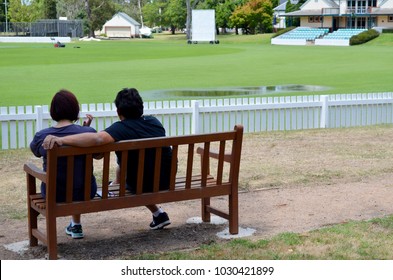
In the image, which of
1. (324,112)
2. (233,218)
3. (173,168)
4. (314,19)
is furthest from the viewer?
(314,19)

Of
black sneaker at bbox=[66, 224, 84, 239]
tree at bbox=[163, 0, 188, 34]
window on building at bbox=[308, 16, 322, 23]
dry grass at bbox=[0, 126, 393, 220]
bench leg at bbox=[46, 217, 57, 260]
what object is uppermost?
tree at bbox=[163, 0, 188, 34]

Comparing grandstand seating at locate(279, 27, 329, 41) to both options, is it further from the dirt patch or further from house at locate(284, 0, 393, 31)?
the dirt patch

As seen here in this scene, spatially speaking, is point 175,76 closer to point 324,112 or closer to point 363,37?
point 324,112

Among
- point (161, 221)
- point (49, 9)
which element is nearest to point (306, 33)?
point (49, 9)

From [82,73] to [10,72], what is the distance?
310 cm

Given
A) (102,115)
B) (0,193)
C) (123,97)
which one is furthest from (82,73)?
(123,97)

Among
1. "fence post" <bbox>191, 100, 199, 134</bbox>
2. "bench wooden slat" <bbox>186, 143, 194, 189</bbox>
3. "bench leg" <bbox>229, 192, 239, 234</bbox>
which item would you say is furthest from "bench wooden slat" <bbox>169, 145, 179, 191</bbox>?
"fence post" <bbox>191, 100, 199, 134</bbox>

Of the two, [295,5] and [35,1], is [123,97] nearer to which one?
[295,5]

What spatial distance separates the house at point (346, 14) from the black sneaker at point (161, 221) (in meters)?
86.7

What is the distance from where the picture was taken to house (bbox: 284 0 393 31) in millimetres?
93062

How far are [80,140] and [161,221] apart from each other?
140 centimetres

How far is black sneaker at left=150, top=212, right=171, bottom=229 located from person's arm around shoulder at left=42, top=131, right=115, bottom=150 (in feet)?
3.75

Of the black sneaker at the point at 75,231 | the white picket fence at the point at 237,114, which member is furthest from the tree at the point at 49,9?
the black sneaker at the point at 75,231

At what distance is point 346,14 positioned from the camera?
315 feet
